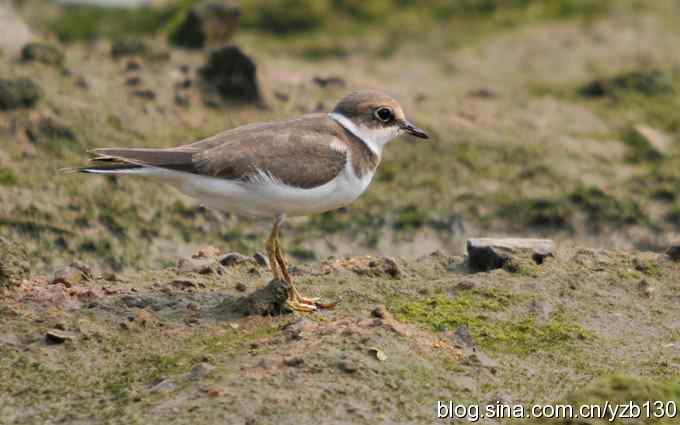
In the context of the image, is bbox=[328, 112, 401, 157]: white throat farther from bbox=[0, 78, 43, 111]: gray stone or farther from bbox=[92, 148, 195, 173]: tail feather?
bbox=[0, 78, 43, 111]: gray stone

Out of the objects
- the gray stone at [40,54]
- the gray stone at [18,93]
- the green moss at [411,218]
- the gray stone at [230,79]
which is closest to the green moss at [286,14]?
the gray stone at [230,79]

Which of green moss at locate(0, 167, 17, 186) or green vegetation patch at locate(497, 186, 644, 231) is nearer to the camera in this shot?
green moss at locate(0, 167, 17, 186)

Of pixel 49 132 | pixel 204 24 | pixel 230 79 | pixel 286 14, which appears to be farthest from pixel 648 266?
pixel 286 14

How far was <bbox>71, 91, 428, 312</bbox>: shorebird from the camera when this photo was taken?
714cm

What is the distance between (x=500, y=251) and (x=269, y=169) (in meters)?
1.92

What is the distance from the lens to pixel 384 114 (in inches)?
318

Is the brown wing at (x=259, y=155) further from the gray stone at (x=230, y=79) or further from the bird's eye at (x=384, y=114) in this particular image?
the gray stone at (x=230, y=79)

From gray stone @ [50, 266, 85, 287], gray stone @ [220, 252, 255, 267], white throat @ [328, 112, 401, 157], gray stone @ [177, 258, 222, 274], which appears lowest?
gray stone @ [220, 252, 255, 267]

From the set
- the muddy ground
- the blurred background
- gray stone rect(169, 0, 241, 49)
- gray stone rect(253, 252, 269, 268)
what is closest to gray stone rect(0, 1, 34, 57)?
the blurred background

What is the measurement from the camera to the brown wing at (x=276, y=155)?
7168mm

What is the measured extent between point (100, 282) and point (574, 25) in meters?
10.5

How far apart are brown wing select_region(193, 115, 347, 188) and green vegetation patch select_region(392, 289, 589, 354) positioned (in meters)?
0.99

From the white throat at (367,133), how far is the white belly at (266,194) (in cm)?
47

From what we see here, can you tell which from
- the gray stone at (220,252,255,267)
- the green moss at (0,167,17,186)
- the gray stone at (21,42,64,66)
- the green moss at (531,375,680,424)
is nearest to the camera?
the green moss at (531,375,680,424)
